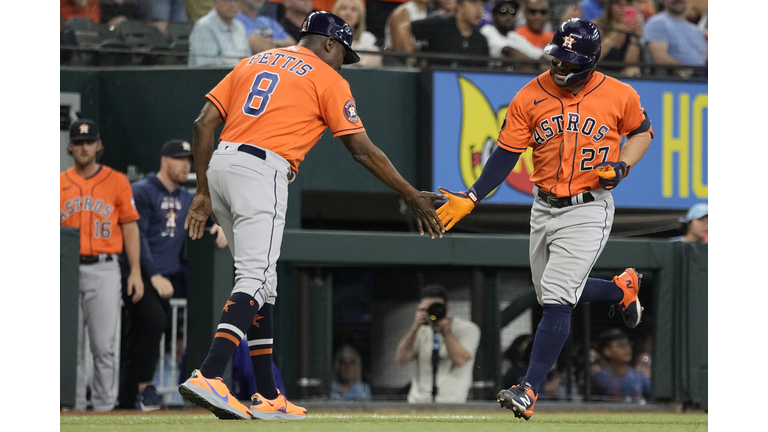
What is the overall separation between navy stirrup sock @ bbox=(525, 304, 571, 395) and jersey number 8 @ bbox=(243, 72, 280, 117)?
60.9 inches

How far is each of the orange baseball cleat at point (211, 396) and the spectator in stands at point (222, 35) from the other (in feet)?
15.5

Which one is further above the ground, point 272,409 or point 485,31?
point 485,31

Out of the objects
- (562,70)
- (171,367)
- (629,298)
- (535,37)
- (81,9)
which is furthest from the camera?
(535,37)

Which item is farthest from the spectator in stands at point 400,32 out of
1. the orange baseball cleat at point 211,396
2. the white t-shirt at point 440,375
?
the orange baseball cleat at point 211,396

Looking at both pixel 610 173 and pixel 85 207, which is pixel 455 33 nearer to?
pixel 85 207

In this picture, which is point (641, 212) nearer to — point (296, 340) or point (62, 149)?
point (296, 340)

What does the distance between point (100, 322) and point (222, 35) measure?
2.87 m

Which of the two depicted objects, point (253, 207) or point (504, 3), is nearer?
point (253, 207)

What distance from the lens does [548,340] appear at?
4480mm

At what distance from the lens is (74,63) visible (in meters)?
8.61

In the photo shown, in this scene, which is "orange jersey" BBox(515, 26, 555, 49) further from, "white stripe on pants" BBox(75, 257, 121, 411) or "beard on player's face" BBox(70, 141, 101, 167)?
"white stripe on pants" BBox(75, 257, 121, 411)

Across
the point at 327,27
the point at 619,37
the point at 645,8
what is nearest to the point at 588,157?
the point at 327,27

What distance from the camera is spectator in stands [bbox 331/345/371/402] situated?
22.3 ft

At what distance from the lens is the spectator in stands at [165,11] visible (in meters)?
8.40
